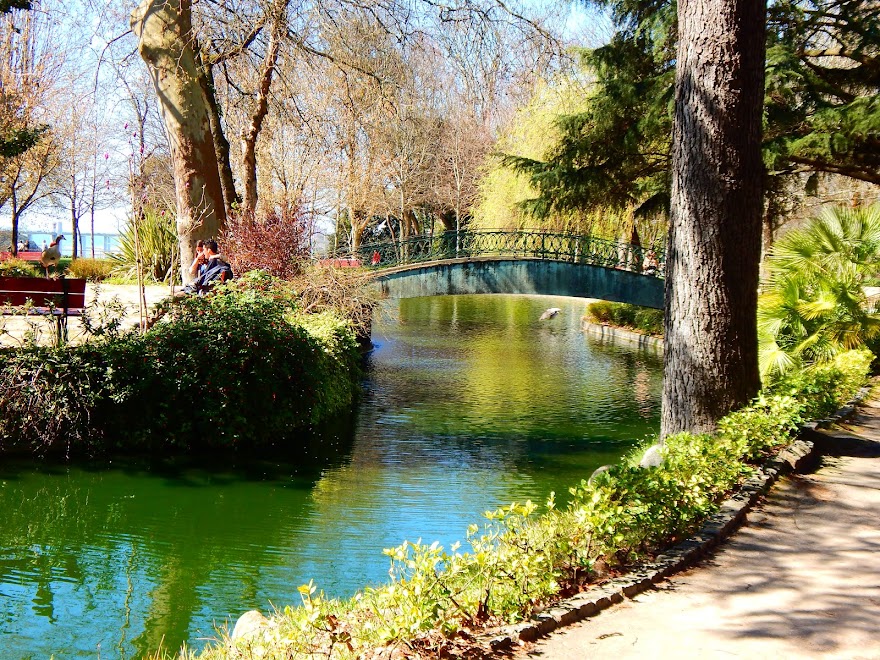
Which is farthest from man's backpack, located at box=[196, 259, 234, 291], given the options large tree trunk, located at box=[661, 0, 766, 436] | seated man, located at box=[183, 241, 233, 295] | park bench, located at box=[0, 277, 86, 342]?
large tree trunk, located at box=[661, 0, 766, 436]

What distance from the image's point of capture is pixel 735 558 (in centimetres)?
503

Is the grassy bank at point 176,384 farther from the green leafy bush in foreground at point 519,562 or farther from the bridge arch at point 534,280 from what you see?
the bridge arch at point 534,280

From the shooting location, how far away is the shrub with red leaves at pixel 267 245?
15453mm

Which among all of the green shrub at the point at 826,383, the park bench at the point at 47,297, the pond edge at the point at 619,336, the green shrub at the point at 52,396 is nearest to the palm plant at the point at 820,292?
the green shrub at the point at 826,383

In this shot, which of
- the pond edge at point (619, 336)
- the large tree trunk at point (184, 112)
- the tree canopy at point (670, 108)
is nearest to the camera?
the large tree trunk at point (184, 112)

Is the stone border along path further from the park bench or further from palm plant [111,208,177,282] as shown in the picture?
palm plant [111,208,177,282]

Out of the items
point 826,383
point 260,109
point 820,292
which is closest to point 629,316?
point 260,109

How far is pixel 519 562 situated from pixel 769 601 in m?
1.37

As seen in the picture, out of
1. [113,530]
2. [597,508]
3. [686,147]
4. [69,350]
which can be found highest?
[686,147]

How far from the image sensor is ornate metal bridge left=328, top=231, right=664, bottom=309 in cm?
2155

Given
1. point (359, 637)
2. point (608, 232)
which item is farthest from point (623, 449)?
point (608, 232)

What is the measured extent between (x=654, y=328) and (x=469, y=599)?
22210 mm

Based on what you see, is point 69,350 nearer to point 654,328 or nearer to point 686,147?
point 686,147

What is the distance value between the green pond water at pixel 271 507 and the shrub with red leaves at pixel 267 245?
2.86 metres
